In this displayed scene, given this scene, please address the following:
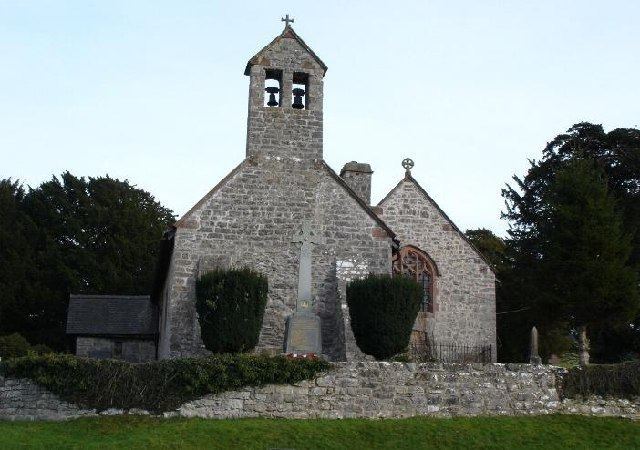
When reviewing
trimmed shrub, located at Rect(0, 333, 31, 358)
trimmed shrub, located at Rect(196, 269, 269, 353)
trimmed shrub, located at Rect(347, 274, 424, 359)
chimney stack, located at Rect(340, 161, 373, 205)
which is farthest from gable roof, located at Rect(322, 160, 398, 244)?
trimmed shrub, located at Rect(0, 333, 31, 358)

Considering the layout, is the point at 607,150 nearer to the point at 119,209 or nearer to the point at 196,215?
the point at 196,215

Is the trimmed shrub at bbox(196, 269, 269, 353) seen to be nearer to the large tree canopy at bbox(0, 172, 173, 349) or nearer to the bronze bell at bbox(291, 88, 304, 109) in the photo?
the bronze bell at bbox(291, 88, 304, 109)

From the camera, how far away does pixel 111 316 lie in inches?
1252

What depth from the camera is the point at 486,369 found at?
60.1ft

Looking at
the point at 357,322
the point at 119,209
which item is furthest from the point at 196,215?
the point at 119,209

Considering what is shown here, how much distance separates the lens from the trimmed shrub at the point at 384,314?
20.3m

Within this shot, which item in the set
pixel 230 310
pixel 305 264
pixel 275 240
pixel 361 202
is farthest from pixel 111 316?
pixel 230 310

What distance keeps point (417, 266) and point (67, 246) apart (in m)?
26.4

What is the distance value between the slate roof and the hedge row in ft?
43.1

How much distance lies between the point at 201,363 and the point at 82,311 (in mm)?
16083

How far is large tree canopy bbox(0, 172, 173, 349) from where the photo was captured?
45625mm

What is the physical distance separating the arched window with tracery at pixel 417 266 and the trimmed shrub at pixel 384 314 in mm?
8490

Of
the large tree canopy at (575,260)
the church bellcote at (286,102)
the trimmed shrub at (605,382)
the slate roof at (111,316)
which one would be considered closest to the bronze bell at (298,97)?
the church bellcote at (286,102)

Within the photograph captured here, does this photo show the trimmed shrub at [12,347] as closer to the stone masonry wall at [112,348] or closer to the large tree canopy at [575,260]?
the stone masonry wall at [112,348]
